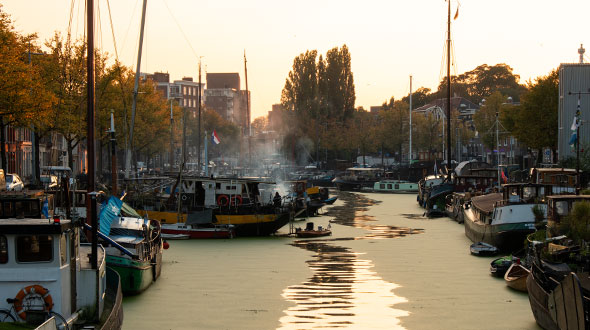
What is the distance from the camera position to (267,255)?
144ft

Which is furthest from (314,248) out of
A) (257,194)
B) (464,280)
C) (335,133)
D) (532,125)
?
(335,133)

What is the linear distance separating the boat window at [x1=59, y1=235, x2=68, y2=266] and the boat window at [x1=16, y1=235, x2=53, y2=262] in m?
0.23

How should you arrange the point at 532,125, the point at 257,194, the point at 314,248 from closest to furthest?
the point at 314,248 → the point at 257,194 → the point at 532,125

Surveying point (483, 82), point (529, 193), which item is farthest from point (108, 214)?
point (483, 82)

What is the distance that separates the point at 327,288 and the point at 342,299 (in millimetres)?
2633

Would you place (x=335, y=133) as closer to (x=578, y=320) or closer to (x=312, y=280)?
(x=312, y=280)

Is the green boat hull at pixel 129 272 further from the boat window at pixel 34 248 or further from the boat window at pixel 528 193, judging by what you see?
the boat window at pixel 528 193

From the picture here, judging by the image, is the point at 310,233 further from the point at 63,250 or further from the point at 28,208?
the point at 63,250

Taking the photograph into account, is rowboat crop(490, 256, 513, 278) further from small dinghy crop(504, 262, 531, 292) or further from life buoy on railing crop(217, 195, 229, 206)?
life buoy on railing crop(217, 195, 229, 206)

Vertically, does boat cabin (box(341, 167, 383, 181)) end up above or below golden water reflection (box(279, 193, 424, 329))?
above

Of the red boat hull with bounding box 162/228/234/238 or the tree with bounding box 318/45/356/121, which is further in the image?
the tree with bounding box 318/45/356/121

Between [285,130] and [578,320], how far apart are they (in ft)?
427

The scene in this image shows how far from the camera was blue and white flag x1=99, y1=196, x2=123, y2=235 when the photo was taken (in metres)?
31.9

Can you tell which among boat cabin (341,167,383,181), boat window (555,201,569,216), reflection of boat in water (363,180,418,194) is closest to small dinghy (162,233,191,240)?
boat window (555,201,569,216)
